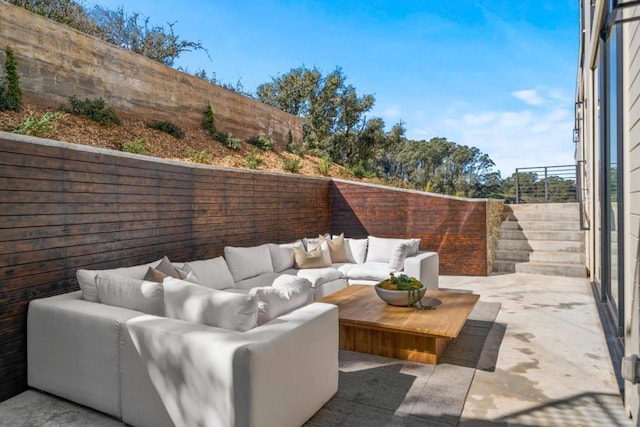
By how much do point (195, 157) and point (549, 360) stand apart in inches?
243

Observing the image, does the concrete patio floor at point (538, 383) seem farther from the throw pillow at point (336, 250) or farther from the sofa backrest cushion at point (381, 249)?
the throw pillow at point (336, 250)

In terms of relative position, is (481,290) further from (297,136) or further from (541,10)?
(297,136)

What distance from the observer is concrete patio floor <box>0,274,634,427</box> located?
2.43 m

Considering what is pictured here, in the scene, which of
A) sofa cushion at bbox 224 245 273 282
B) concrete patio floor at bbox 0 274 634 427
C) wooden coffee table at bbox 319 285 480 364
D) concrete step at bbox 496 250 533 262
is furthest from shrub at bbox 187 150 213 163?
concrete step at bbox 496 250 533 262

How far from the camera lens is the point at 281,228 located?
6691mm

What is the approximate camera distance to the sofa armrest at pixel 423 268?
528 cm

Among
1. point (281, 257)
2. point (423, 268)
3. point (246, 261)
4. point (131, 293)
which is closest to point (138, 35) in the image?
point (281, 257)

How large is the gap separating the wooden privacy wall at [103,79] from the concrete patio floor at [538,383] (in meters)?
4.82

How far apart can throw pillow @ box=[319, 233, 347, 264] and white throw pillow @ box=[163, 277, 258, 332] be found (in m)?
3.73

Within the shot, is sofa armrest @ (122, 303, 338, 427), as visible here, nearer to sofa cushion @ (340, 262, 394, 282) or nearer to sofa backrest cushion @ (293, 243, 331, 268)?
sofa cushion @ (340, 262, 394, 282)

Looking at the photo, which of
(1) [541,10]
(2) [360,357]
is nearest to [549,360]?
(2) [360,357]

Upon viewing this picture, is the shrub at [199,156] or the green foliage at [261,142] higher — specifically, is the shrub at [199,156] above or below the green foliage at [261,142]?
below

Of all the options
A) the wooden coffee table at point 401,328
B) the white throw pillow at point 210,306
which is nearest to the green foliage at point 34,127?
the white throw pillow at point 210,306

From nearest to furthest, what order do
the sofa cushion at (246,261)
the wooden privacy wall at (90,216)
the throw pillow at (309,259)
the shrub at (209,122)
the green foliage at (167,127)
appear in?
the wooden privacy wall at (90,216) → the sofa cushion at (246,261) → the throw pillow at (309,259) → the green foliage at (167,127) → the shrub at (209,122)
